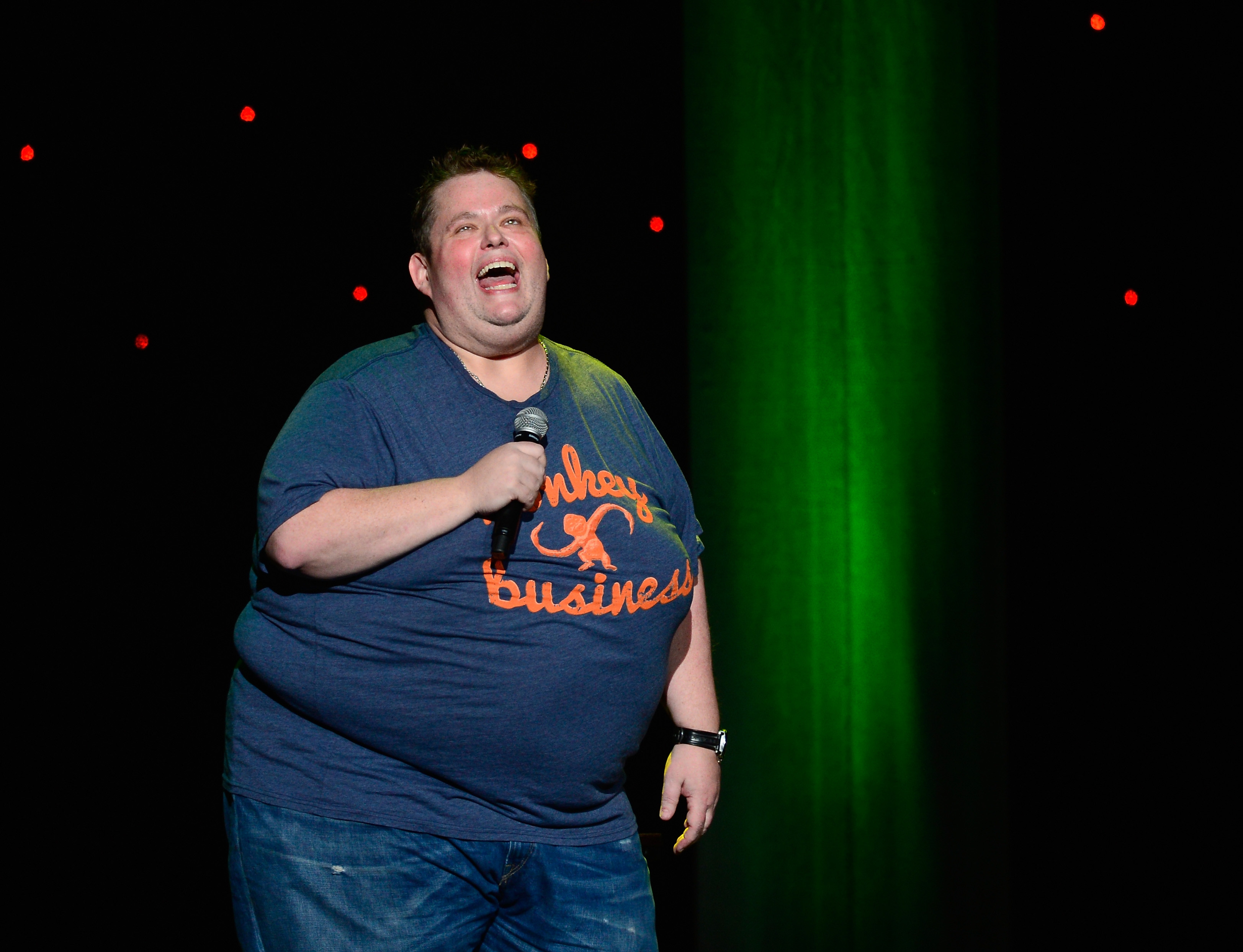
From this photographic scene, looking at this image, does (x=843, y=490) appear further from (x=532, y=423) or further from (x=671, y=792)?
(x=532, y=423)

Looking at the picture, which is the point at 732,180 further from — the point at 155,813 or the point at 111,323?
the point at 155,813

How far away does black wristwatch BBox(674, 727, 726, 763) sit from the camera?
1421mm

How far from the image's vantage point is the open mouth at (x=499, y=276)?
1292mm

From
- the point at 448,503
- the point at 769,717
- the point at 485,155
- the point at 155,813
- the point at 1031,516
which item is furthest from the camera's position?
the point at 1031,516

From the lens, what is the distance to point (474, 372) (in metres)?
1.31

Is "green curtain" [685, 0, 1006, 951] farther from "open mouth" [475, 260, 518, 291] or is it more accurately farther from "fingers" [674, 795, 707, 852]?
"open mouth" [475, 260, 518, 291]

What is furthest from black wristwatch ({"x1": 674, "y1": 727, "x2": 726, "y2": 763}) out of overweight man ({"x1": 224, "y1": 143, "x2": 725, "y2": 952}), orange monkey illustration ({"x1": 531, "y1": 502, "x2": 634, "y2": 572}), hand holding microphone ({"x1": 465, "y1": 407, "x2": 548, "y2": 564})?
hand holding microphone ({"x1": 465, "y1": 407, "x2": 548, "y2": 564})

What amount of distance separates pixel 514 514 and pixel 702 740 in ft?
1.63

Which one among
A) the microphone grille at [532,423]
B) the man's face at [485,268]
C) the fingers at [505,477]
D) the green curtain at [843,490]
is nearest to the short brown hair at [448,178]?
the man's face at [485,268]

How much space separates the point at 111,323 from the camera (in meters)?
1.98

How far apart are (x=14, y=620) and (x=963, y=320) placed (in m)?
1.86

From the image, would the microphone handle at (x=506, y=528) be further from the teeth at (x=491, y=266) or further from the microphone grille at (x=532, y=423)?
the teeth at (x=491, y=266)

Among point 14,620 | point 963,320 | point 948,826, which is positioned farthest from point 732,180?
point 14,620

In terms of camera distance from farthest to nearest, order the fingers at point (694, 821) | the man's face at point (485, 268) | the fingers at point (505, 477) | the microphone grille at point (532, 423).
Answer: the fingers at point (694, 821) < the man's face at point (485, 268) < the microphone grille at point (532, 423) < the fingers at point (505, 477)
